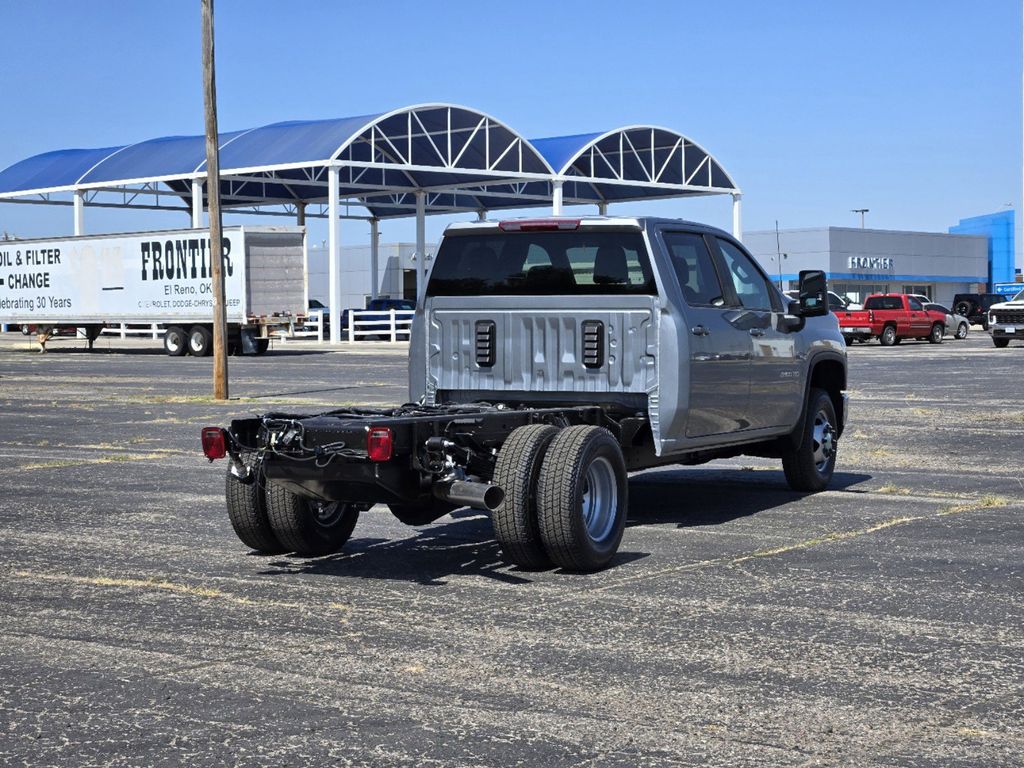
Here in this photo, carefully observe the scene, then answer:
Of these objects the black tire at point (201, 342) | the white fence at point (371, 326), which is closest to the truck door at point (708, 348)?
the black tire at point (201, 342)

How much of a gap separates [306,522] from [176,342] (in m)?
39.6

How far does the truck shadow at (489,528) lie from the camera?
888cm

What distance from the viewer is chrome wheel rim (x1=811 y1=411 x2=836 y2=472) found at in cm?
1244

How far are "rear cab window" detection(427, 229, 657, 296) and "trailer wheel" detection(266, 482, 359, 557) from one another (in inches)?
78.6

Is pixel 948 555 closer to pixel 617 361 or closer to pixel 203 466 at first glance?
pixel 617 361

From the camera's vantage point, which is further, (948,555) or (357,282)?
(357,282)

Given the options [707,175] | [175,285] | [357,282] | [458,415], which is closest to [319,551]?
[458,415]

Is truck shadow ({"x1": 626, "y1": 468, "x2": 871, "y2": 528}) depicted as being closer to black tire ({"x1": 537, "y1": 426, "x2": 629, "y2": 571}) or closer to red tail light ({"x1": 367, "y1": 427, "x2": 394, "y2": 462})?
black tire ({"x1": 537, "y1": 426, "x2": 629, "y2": 571})

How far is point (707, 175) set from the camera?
61.3 m

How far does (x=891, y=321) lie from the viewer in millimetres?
52094

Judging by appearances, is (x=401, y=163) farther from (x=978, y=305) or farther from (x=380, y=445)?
(x=380, y=445)

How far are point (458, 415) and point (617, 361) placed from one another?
1.70m

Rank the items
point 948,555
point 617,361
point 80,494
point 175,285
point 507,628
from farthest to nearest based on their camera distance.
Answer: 1. point 175,285
2. point 80,494
3. point 617,361
4. point 948,555
5. point 507,628

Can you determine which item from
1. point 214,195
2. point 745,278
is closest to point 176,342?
point 214,195
